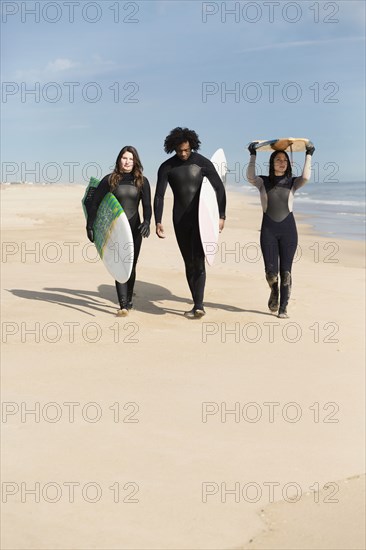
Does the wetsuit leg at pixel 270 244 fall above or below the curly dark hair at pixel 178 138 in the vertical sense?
below

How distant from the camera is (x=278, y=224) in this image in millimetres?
7180

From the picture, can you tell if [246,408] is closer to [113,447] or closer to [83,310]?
[113,447]

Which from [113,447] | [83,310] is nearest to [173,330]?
[83,310]

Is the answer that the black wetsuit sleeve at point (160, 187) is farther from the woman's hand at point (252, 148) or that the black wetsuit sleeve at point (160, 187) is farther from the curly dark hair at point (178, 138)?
the woman's hand at point (252, 148)

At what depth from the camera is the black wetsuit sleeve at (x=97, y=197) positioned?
7.17m

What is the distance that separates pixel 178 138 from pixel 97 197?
3.49 feet

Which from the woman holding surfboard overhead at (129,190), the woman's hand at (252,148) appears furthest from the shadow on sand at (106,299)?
the woman's hand at (252,148)

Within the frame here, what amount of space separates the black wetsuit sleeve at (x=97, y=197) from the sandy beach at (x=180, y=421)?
0.96 m

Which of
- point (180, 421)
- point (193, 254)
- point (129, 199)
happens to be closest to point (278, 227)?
point (193, 254)

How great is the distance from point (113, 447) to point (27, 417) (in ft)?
2.37

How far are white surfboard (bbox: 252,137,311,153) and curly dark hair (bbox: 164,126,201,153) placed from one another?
2.08 ft

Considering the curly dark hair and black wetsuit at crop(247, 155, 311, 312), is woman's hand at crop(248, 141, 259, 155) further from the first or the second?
the curly dark hair

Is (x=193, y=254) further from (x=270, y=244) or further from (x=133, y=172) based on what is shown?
(x=133, y=172)

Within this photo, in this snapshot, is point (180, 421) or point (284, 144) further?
point (284, 144)
